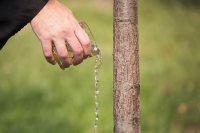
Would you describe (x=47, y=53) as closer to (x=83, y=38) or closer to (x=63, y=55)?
(x=63, y=55)

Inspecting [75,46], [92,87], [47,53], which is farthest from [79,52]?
[92,87]

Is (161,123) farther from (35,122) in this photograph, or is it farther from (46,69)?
(46,69)

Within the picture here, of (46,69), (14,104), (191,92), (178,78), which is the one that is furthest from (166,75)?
(14,104)

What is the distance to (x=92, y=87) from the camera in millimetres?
7418

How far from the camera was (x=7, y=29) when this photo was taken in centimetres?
287

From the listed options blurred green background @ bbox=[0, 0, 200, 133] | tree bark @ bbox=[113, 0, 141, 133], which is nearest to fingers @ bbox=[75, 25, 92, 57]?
tree bark @ bbox=[113, 0, 141, 133]

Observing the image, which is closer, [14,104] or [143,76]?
[14,104]

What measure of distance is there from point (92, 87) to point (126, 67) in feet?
14.6

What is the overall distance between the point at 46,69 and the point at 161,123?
2.31 metres

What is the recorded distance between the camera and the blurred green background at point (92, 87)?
6395mm

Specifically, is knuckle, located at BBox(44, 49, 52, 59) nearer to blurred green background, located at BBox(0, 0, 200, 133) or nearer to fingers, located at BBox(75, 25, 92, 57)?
fingers, located at BBox(75, 25, 92, 57)

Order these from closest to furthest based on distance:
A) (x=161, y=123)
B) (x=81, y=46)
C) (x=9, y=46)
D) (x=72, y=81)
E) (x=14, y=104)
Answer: (x=81, y=46), (x=161, y=123), (x=14, y=104), (x=72, y=81), (x=9, y=46)

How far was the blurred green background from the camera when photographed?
6.39 meters

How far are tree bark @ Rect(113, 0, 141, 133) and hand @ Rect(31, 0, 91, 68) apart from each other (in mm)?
231
